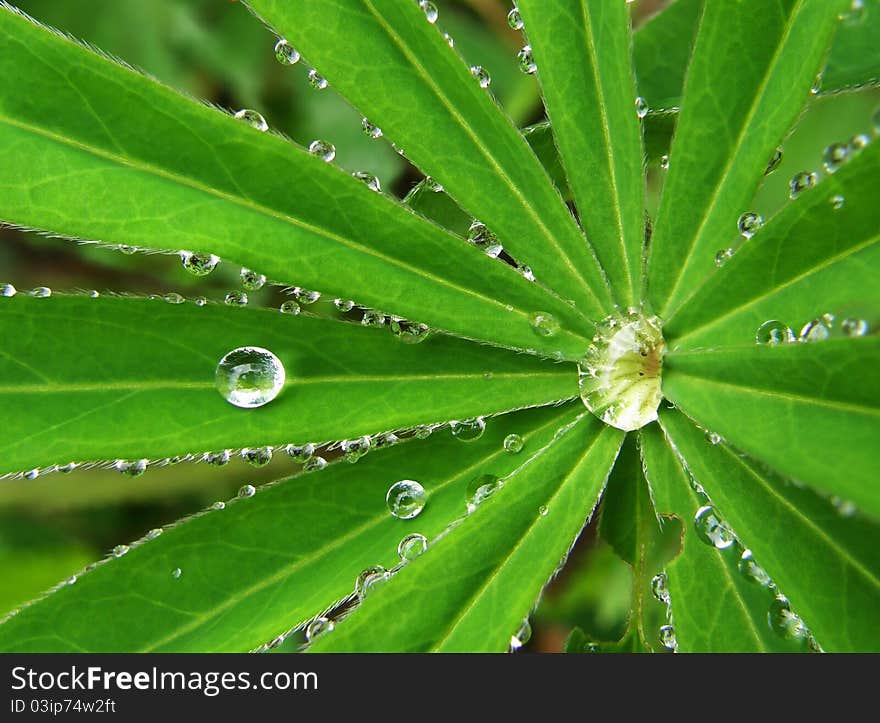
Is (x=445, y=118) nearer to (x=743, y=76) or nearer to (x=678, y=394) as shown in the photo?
(x=743, y=76)

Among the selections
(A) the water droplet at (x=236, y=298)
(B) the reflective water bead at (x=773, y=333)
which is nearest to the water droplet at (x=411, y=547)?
(A) the water droplet at (x=236, y=298)

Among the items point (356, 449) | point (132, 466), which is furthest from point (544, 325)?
point (132, 466)

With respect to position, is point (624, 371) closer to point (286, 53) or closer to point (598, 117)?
point (598, 117)

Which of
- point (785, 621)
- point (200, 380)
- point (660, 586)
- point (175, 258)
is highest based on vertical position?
point (175, 258)

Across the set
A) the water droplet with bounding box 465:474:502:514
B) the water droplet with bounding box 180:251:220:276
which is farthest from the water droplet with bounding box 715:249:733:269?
the water droplet with bounding box 180:251:220:276

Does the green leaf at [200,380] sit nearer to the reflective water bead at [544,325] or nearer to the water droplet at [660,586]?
the reflective water bead at [544,325]

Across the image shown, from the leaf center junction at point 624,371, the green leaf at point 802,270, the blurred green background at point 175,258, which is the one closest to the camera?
the green leaf at point 802,270

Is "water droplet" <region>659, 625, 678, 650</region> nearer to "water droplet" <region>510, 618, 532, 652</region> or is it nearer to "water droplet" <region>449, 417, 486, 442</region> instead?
"water droplet" <region>510, 618, 532, 652</region>
